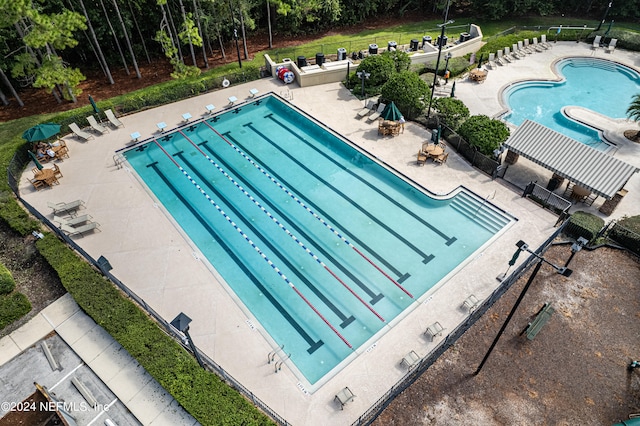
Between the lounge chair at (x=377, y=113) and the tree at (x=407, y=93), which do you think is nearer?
the tree at (x=407, y=93)

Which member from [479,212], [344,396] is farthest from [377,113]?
[344,396]

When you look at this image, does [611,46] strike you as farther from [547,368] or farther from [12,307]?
[12,307]

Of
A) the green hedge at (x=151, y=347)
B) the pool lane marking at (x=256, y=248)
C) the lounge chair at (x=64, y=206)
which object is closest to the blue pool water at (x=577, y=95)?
the pool lane marking at (x=256, y=248)

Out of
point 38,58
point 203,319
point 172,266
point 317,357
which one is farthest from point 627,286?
point 38,58

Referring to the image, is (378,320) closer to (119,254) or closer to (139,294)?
(139,294)

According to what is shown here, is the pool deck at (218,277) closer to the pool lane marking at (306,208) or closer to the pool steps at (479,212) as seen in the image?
the pool steps at (479,212)

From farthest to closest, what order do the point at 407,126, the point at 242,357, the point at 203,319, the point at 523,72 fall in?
the point at 523,72 < the point at 407,126 < the point at 203,319 < the point at 242,357
